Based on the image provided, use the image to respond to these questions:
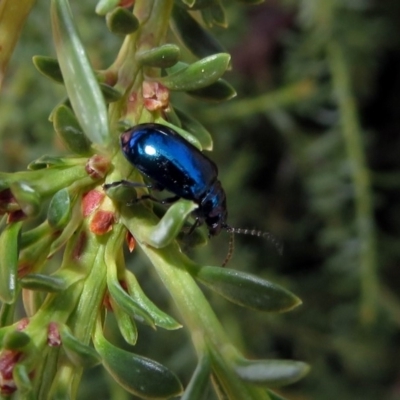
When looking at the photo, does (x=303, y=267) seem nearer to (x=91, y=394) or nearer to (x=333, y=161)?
(x=333, y=161)

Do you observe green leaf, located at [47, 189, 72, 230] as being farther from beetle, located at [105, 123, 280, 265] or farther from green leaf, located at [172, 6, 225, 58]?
green leaf, located at [172, 6, 225, 58]

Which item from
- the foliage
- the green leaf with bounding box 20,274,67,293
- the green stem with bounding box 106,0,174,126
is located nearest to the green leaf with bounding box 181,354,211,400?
the foliage

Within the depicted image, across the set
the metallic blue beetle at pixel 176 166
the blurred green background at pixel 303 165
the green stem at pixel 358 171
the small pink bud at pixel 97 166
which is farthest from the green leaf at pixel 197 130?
the green stem at pixel 358 171

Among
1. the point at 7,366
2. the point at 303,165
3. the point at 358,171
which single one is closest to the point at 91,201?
the point at 7,366

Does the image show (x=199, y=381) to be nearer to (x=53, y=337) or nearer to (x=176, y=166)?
(x=53, y=337)


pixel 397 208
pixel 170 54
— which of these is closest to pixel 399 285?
pixel 397 208

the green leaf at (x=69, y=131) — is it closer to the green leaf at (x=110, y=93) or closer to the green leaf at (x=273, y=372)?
the green leaf at (x=110, y=93)
